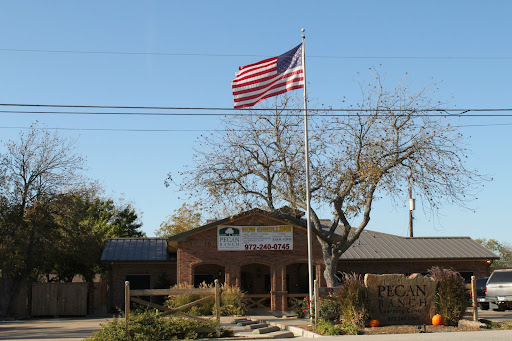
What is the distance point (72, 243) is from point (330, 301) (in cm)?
1757

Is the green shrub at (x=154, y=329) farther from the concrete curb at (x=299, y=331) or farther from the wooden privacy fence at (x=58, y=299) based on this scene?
the wooden privacy fence at (x=58, y=299)

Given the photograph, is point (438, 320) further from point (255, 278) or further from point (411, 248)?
point (255, 278)

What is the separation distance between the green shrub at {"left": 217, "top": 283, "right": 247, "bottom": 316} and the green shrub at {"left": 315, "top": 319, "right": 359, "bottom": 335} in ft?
31.5

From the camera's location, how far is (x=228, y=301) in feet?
90.1

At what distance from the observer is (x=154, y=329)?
16.4 meters

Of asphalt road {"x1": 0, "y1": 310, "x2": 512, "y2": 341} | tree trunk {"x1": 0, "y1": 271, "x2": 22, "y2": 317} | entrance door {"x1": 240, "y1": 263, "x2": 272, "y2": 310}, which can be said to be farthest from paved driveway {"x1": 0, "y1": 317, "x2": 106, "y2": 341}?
entrance door {"x1": 240, "y1": 263, "x2": 272, "y2": 310}

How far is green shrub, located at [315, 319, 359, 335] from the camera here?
17.2 meters

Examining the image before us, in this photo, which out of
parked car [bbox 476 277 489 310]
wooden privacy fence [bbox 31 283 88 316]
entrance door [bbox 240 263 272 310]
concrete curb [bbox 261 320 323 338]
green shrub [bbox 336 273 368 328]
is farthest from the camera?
entrance door [bbox 240 263 272 310]

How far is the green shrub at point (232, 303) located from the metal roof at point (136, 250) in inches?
286

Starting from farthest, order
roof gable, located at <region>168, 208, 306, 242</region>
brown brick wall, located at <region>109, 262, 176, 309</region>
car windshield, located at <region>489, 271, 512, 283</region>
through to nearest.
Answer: brown brick wall, located at <region>109, 262, 176, 309</region>, roof gable, located at <region>168, 208, 306, 242</region>, car windshield, located at <region>489, 271, 512, 283</region>

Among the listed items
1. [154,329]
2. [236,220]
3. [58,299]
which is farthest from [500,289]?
[58,299]

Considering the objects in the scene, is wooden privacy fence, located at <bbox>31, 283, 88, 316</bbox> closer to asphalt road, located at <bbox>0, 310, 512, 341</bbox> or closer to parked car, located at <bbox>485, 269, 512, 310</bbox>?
asphalt road, located at <bbox>0, 310, 512, 341</bbox>

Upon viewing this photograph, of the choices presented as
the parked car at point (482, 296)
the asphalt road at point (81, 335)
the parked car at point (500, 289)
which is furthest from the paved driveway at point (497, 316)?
the asphalt road at point (81, 335)

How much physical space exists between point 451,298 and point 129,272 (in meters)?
20.7
